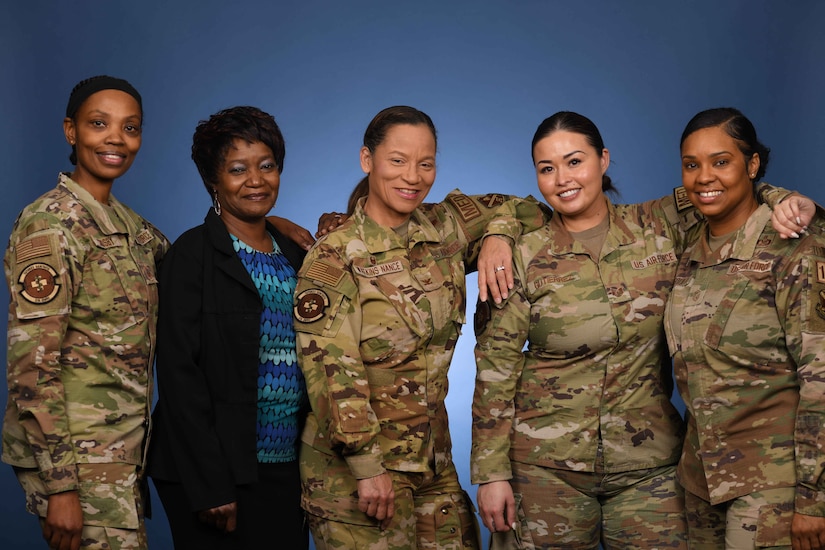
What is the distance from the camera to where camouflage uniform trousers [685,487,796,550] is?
2.69 meters

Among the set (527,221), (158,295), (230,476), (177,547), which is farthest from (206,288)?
(527,221)

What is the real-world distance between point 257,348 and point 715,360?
141cm

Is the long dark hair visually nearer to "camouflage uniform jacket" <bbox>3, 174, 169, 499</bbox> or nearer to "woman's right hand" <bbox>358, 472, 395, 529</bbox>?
"woman's right hand" <bbox>358, 472, 395, 529</bbox>

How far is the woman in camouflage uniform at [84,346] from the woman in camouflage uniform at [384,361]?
21.2 inches

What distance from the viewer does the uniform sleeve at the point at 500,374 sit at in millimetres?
3105

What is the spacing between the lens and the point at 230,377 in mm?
3027

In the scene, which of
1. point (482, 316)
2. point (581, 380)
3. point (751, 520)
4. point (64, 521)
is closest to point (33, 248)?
point (64, 521)

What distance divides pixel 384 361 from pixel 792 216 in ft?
4.28

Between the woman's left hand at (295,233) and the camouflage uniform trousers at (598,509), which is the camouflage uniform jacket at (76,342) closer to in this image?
the woman's left hand at (295,233)

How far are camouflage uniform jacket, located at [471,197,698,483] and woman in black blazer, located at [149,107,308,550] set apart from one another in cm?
65

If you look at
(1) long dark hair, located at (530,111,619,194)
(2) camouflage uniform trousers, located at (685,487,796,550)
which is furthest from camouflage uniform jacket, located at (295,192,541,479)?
(2) camouflage uniform trousers, located at (685,487,796,550)

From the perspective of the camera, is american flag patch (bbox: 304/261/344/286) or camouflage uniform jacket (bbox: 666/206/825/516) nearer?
camouflage uniform jacket (bbox: 666/206/825/516)

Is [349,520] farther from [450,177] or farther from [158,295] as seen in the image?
[450,177]

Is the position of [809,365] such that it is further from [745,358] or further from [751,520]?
[751,520]
